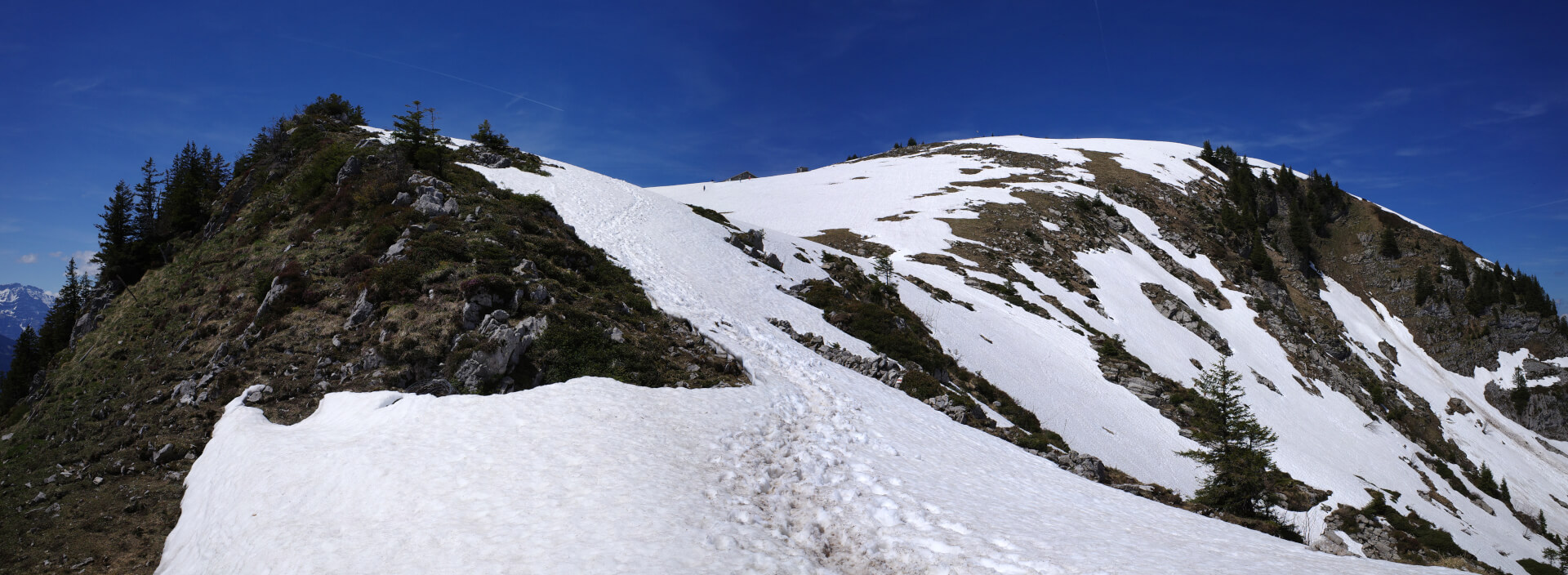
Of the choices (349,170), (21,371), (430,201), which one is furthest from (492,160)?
(21,371)

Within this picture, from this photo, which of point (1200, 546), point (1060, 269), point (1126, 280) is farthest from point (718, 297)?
point (1126, 280)

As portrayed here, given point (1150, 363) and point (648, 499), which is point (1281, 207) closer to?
point (1150, 363)

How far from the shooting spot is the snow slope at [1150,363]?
29547mm

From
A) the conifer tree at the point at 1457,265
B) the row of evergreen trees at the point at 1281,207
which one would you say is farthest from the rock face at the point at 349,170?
the conifer tree at the point at 1457,265

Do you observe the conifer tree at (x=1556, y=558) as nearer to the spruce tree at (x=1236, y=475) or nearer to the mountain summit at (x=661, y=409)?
the mountain summit at (x=661, y=409)

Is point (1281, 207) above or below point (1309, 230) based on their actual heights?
above

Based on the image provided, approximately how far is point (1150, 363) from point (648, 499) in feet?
132

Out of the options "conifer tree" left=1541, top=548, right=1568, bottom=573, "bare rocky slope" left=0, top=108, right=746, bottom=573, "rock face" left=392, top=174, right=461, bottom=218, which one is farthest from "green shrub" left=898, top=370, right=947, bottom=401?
"conifer tree" left=1541, top=548, right=1568, bottom=573

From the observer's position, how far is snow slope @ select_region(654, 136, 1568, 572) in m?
29.5

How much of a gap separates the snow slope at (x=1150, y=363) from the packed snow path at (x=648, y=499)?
1504 centimetres

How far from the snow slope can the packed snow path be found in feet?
49.3

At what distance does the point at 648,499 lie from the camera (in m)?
9.42

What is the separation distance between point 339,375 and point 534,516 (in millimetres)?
9732

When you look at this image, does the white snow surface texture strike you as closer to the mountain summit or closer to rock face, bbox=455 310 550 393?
the mountain summit
